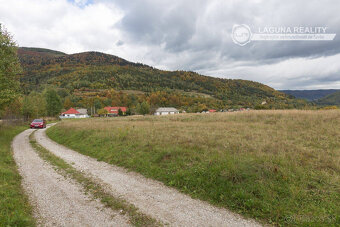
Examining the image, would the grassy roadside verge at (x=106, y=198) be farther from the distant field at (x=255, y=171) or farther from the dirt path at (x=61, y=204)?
the distant field at (x=255, y=171)

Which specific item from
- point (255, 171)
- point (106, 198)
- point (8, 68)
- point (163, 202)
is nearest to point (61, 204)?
point (106, 198)

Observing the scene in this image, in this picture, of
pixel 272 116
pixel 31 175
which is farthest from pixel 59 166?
pixel 272 116

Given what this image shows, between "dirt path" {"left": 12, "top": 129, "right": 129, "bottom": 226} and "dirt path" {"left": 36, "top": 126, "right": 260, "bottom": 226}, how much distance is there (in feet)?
2.89

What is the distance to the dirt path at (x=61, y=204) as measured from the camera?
15.5ft

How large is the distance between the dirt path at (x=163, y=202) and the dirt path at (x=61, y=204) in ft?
2.89

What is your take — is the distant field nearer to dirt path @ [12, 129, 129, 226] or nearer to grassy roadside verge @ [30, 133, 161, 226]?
grassy roadside verge @ [30, 133, 161, 226]

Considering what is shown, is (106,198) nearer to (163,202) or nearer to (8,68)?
(163,202)

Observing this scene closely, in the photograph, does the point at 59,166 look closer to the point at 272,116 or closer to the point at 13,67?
the point at 13,67

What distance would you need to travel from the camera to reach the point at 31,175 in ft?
27.1

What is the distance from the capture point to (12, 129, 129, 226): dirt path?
4719 mm

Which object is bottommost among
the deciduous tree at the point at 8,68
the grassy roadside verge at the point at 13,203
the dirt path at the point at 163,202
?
the dirt path at the point at 163,202

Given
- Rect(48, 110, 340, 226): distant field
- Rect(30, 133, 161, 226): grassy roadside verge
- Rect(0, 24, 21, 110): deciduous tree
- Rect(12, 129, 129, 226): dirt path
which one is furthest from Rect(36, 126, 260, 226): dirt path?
Rect(0, 24, 21, 110): deciduous tree

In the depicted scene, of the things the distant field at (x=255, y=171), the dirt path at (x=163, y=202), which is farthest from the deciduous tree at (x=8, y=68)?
the dirt path at (x=163, y=202)

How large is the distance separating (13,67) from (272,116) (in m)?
29.7
